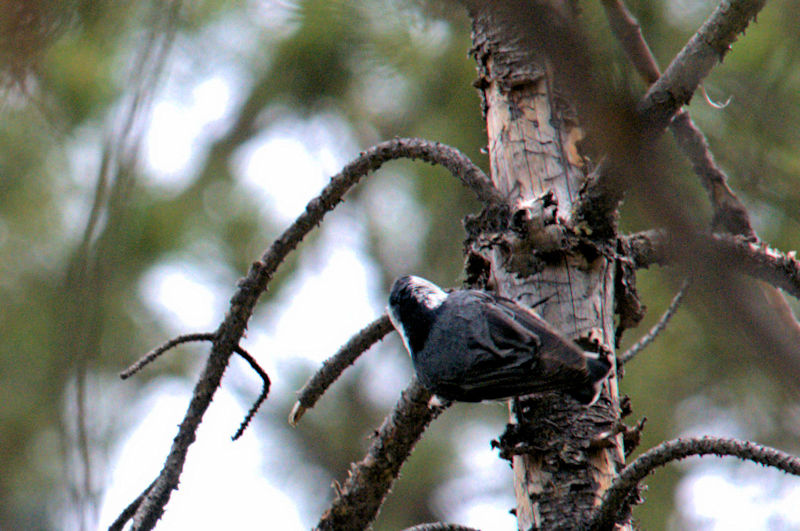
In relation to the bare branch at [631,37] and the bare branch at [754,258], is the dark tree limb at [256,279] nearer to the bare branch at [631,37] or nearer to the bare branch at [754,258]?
the bare branch at [754,258]

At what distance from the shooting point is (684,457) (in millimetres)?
1276

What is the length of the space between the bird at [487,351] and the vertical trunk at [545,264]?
0.04 m

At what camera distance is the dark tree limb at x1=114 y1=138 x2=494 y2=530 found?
1.51 m

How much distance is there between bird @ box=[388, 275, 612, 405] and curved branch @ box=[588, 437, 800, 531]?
314 mm

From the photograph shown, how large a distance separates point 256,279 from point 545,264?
666 mm

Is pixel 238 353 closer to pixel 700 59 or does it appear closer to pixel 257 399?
pixel 257 399

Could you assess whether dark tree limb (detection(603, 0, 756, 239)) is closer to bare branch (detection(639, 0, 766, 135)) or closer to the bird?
the bird

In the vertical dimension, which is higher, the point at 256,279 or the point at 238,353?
the point at 256,279

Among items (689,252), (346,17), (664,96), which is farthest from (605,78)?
(346,17)

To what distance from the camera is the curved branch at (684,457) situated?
46.4 inches

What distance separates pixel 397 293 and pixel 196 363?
3.01 metres

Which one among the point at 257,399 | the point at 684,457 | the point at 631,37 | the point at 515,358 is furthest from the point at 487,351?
the point at 631,37

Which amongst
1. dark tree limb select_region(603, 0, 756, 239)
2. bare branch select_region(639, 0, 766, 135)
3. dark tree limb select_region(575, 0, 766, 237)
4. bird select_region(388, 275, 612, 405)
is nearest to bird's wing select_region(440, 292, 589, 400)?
bird select_region(388, 275, 612, 405)

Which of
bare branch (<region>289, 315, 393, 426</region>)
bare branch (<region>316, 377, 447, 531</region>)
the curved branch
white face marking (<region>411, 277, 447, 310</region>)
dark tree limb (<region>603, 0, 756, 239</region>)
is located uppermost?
dark tree limb (<region>603, 0, 756, 239</region>)
